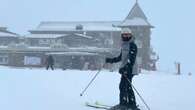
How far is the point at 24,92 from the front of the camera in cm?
1019

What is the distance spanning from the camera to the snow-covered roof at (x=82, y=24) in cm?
7638

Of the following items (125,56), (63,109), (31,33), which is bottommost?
(63,109)

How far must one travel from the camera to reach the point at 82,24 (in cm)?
8188

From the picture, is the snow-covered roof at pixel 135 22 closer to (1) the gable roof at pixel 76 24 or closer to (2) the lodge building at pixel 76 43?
(2) the lodge building at pixel 76 43

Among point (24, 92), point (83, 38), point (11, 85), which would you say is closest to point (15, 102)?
point (24, 92)

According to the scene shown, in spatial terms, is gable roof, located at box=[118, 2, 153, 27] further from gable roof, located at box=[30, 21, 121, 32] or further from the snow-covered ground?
the snow-covered ground

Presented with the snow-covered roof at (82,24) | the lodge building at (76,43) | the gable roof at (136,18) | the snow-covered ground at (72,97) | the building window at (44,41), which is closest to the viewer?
the snow-covered ground at (72,97)

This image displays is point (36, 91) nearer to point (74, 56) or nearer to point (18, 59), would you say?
point (74, 56)

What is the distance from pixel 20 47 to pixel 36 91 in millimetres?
53895

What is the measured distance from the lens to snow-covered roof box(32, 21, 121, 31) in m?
76.4

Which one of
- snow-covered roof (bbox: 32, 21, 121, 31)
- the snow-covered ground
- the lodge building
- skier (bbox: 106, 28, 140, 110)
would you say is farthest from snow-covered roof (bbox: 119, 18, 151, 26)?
skier (bbox: 106, 28, 140, 110)

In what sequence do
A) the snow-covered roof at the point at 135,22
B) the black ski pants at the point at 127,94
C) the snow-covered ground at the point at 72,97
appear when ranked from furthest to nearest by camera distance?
the snow-covered roof at the point at 135,22, the snow-covered ground at the point at 72,97, the black ski pants at the point at 127,94

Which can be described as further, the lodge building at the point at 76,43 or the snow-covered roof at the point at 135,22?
the snow-covered roof at the point at 135,22

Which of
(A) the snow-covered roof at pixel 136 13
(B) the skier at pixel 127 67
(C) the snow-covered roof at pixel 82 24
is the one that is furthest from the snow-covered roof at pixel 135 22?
(B) the skier at pixel 127 67
